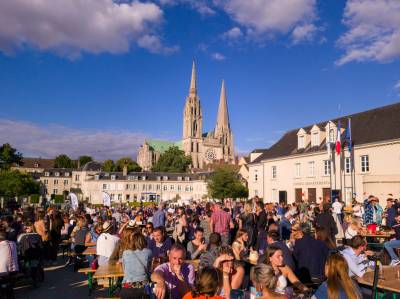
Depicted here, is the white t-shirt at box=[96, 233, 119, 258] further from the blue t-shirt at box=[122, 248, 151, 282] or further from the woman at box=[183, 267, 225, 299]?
the woman at box=[183, 267, 225, 299]

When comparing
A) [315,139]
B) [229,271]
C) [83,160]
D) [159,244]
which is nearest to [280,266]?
[229,271]

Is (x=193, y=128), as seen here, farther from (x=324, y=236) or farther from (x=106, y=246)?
(x=324, y=236)

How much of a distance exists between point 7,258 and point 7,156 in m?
70.0

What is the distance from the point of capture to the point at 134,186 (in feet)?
246

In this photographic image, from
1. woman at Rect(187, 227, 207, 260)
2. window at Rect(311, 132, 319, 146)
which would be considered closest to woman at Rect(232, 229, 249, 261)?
woman at Rect(187, 227, 207, 260)

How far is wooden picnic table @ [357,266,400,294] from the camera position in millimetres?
5666

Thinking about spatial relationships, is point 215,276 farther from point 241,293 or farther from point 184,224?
point 184,224

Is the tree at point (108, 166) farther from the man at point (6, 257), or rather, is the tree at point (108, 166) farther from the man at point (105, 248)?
the man at point (6, 257)

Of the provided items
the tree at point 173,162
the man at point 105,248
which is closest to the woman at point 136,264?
the man at point 105,248

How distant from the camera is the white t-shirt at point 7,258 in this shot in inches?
315

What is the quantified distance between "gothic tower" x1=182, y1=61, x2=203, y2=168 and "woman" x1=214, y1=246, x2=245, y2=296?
116 m

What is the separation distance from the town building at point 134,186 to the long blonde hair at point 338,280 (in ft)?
214

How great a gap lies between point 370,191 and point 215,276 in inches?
1059

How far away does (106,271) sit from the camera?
24.3 feet
